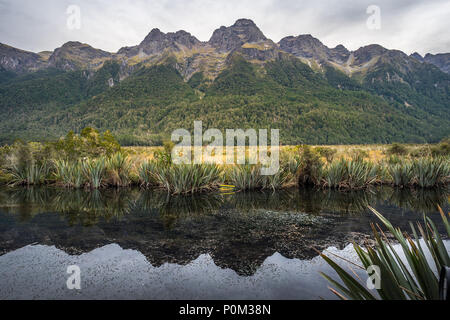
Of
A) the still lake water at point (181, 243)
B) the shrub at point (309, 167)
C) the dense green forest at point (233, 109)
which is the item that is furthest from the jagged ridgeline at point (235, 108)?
the still lake water at point (181, 243)

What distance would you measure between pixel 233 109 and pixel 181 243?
10263 cm

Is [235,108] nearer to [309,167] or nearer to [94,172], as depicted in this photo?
[309,167]

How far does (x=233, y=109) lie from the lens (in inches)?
4107

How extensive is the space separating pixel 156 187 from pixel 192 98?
129754mm

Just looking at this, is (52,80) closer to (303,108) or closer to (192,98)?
(192,98)

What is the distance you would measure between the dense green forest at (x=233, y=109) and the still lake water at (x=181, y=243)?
245 ft

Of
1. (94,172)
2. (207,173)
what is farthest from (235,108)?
(94,172)

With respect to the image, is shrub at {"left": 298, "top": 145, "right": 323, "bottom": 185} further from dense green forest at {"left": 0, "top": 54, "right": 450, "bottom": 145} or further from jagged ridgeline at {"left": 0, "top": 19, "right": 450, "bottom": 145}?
jagged ridgeline at {"left": 0, "top": 19, "right": 450, "bottom": 145}

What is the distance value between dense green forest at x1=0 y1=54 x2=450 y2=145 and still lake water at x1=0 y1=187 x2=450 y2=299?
74.8 m

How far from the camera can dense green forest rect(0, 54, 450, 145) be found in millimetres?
95812

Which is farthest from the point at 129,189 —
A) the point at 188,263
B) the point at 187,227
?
the point at 188,263

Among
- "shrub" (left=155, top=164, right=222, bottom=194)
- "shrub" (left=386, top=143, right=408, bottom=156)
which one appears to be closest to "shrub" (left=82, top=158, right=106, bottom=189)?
"shrub" (left=155, top=164, right=222, bottom=194)

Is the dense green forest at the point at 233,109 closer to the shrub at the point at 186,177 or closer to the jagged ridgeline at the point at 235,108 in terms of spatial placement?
the jagged ridgeline at the point at 235,108

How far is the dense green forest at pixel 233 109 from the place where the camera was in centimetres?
9581
